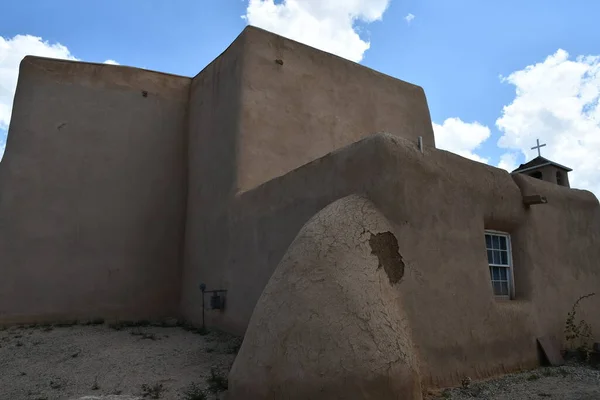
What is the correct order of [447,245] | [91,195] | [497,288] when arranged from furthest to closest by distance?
[91,195] < [497,288] < [447,245]

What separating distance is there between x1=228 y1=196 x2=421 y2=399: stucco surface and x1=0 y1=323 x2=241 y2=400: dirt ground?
1.20 metres

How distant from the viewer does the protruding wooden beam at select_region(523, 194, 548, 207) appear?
8078mm

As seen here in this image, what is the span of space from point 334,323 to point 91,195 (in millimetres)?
8563

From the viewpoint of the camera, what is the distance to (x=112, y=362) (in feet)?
24.9

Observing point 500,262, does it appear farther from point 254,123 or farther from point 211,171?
point 211,171

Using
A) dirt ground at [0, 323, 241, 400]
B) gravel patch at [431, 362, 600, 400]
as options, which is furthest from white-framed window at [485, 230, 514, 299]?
dirt ground at [0, 323, 241, 400]

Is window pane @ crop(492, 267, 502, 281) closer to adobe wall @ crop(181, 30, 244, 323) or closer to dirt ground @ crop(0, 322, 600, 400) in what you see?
dirt ground @ crop(0, 322, 600, 400)

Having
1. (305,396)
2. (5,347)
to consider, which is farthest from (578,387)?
(5,347)

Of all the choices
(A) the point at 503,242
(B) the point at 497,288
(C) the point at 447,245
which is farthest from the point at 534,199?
(C) the point at 447,245

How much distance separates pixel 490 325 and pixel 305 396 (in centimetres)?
338

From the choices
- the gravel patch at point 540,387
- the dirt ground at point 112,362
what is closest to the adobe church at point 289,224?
the gravel patch at point 540,387

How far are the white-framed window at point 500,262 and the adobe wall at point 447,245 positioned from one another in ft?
0.46

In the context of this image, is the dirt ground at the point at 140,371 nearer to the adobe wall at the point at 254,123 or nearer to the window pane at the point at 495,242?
the adobe wall at the point at 254,123

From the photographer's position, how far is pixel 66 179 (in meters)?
11.5
